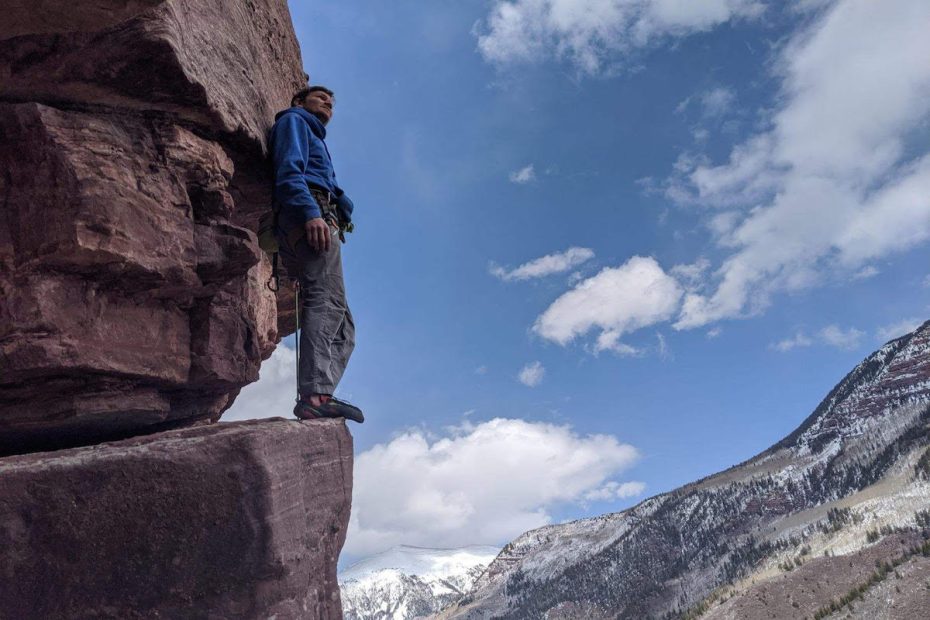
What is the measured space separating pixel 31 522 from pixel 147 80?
431 cm

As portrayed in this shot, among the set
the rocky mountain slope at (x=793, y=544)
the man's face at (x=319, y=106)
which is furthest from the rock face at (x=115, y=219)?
the rocky mountain slope at (x=793, y=544)

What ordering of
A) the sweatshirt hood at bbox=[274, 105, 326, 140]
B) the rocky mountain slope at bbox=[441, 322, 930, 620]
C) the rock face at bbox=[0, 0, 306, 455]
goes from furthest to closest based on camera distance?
the rocky mountain slope at bbox=[441, 322, 930, 620] < the sweatshirt hood at bbox=[274, 105, 326, 140] < the rock face at bbox=[0, 0, 306, 455]

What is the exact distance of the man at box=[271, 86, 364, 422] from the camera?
273 inches

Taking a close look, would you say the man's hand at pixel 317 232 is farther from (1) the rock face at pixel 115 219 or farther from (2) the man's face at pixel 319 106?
(2) the man's face at pixel 319 106

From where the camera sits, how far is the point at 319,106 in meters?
8.77

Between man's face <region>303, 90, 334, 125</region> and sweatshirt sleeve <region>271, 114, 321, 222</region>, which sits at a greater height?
man's face <region>303, 90, 334, 125</region>

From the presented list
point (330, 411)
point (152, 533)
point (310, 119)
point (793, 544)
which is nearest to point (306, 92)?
point (310, 119)

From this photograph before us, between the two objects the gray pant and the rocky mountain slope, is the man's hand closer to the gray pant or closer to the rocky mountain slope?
the gray pant

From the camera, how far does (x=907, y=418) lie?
17688cm

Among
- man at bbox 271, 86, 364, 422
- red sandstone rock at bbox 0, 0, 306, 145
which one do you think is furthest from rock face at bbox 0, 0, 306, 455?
man at bbox 271, 86, 364, 422

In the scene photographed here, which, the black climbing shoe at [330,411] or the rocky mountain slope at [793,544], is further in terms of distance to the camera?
the rocky mountain slope at [793,544]

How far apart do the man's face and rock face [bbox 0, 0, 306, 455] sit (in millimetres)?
1034

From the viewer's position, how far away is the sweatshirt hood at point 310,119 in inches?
318

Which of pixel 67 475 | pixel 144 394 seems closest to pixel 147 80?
pixel 144 394
